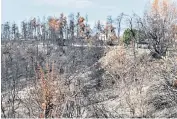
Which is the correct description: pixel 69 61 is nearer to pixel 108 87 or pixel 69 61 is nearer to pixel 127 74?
pixel 108 87

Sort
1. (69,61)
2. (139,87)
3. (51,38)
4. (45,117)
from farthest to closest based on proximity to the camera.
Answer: (51,38)
(69,61)
(139,87)
(45,117)

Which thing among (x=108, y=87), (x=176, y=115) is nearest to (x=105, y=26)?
(x=108, y=87)

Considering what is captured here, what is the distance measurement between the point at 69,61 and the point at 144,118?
17.9 m

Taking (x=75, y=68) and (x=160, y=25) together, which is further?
(x=75, y=68)

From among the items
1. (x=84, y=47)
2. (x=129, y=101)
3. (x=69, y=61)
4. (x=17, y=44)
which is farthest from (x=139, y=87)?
(x=17, y=44)

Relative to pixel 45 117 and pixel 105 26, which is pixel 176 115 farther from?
pixel 105 26

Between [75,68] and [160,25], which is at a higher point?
[160,25]

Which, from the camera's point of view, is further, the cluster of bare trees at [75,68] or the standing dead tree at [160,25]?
the standing dead tree at [160,25]

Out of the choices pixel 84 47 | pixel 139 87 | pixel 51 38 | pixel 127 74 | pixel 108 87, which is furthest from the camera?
pixel 51 38

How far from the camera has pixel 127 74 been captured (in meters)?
18.6

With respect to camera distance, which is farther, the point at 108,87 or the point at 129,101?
the point at 108,87

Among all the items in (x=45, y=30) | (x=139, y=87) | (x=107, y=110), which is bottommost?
(x=107, y=110)

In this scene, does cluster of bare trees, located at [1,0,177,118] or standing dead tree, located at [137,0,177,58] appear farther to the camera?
standing dead tree, located at [137,0,177,58]

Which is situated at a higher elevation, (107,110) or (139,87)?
(139,87)
